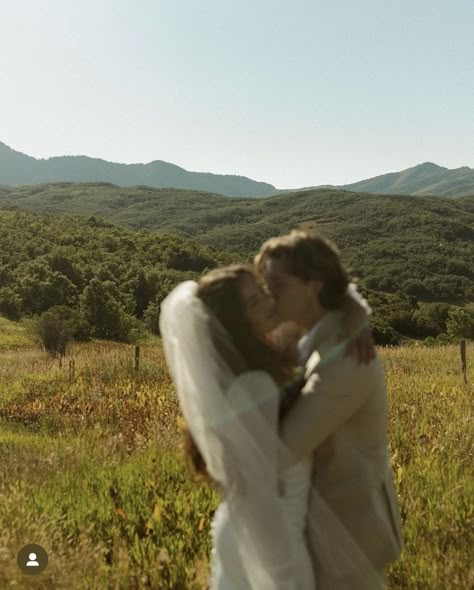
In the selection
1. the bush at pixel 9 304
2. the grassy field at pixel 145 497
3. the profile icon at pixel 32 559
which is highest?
the profile icon at pixel 32 559

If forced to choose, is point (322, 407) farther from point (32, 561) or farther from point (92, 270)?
point (92, 270)

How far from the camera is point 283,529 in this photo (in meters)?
1.84

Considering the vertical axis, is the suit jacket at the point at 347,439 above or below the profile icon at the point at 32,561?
above

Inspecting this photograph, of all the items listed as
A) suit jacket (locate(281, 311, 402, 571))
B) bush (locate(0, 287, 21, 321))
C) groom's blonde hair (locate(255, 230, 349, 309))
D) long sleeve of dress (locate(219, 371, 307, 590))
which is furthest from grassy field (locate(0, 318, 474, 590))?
bush (locate(0, 287, 21, 321))

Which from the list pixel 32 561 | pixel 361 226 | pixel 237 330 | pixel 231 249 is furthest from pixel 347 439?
pixel 361 226

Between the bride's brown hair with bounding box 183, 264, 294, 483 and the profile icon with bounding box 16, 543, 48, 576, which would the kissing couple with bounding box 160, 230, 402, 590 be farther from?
the profile icon with bounding box 16, 543, 48, 576

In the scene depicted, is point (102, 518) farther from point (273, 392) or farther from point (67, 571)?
point (273, 392)

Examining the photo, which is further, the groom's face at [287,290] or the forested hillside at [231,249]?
the forested hillside at [231,249]

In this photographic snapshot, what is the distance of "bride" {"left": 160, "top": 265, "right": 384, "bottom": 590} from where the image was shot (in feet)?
5.81

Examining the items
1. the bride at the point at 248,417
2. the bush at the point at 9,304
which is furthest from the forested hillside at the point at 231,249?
the bride at the point at 248,417

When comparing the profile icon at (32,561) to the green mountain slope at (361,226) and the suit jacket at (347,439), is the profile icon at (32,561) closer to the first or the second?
the suit jacket at (347,439)

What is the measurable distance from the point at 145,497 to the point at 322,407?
2.59m

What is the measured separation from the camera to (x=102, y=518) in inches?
144

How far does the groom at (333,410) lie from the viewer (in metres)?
1.76
